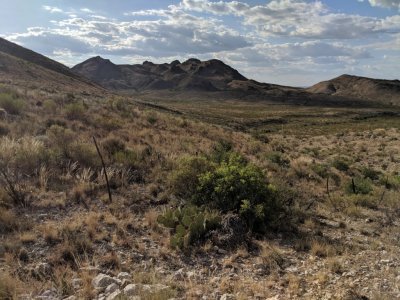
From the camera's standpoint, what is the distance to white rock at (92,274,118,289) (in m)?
5.13

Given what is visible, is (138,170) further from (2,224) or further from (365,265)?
(365,265)

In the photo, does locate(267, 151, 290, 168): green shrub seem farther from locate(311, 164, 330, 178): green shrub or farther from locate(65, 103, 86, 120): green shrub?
locate(65, 103, 86, 120): green shrub

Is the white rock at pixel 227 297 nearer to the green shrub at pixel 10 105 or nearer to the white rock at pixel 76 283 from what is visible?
the white rock at pixel 76 283

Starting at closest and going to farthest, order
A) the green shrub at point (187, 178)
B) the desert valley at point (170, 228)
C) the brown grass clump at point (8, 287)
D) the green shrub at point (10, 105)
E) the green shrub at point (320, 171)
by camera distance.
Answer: the brown grass clump at point (8, 287), the desert valley at point (170, 228), the green shrub at point (187, 178), the green shrub at point (10, 105), the green shrub at point (320, 171)

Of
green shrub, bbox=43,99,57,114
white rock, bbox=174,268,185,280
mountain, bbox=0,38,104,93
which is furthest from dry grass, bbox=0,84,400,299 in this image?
mountain, bbox=0,38,104,93

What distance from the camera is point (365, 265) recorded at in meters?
6.44

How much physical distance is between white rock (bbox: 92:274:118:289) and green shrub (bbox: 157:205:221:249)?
1.63 m

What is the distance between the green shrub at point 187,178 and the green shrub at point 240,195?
1.27 feet

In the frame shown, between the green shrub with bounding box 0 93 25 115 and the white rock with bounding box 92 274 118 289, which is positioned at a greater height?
the green shrub with bounding box 0 93 25 115

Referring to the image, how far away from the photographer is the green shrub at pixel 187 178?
915cm

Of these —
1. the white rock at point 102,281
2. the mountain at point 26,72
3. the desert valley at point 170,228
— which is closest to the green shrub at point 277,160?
the desert valley at point 170,228

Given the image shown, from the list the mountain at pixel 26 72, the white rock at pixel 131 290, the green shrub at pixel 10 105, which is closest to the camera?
the white rock at pixel 131 290

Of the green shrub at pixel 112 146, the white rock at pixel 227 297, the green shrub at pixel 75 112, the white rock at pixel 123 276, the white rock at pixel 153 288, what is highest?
the green shrub at pixel 75 112

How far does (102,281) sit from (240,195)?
372cm
